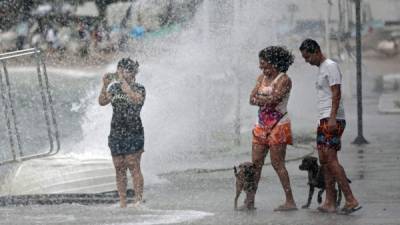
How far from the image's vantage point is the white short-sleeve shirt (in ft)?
33.3

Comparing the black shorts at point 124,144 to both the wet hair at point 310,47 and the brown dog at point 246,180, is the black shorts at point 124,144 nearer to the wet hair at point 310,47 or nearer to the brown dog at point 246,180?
the brown dog at point 246,180

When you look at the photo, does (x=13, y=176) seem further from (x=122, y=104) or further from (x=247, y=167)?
(x=247, y=167)

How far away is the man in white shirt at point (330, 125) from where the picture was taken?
10086 millimetres

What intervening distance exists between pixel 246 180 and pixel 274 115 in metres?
0.64

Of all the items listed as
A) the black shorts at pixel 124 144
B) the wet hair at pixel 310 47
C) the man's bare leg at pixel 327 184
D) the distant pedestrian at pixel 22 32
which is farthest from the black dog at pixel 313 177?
the distant pedestrian at pixel 22 32

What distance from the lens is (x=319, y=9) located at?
949 inches

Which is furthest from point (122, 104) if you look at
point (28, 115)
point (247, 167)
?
point (28, 115)

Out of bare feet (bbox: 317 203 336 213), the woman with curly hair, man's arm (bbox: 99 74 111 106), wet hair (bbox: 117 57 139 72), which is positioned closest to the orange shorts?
the woman with curly hair

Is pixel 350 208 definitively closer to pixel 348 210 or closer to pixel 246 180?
pixel 348 210

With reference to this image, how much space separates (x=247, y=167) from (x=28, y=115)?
12.0 m

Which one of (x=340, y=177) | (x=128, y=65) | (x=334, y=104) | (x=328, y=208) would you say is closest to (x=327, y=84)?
(x=334, y=104)

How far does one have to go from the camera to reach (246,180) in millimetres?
10398

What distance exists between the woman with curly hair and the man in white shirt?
0.96ft

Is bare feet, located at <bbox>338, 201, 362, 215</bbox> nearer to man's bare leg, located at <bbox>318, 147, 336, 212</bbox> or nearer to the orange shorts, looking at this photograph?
man's bare leg, located at <bbox>318, 147, 336, 212</bbox>
